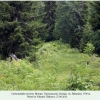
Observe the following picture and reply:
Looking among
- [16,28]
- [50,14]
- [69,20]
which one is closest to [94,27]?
[16,28]

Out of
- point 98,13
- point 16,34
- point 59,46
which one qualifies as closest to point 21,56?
point 16,34

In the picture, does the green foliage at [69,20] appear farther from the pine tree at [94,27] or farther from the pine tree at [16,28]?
the pine tree at [16,28]

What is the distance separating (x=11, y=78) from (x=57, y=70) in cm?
673

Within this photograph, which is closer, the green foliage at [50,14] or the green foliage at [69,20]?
the green foliage at [69,20]

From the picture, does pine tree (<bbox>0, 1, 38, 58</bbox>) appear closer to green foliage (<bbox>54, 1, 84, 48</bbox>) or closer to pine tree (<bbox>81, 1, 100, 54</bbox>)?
pine tree (<bbox>81, 1, 100, 54</bbox>)

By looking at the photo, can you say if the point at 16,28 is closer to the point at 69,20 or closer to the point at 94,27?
the point at 94,27

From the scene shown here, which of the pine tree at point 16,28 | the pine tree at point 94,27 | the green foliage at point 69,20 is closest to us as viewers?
the pine tree at point 16,28

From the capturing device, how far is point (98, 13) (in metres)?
22.2

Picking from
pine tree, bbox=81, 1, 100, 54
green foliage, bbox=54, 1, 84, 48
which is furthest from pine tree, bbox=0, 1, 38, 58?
green foliage, bbox=54, 1, 84, 48

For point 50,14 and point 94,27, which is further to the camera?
point 50,14

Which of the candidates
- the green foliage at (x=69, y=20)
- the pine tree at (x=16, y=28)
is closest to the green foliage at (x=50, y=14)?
the green foliage at (x=69, y=20)

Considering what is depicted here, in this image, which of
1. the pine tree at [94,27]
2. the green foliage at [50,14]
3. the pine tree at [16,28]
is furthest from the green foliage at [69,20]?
the pine tree at [16,28]

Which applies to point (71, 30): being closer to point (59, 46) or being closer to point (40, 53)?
point (59, 46)

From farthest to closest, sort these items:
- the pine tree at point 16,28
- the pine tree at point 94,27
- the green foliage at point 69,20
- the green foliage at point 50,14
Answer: the green foliage at point 50,14, the green foliage at point 69,20, the pine tree at point 94,27, the pine tree at point 16,28
